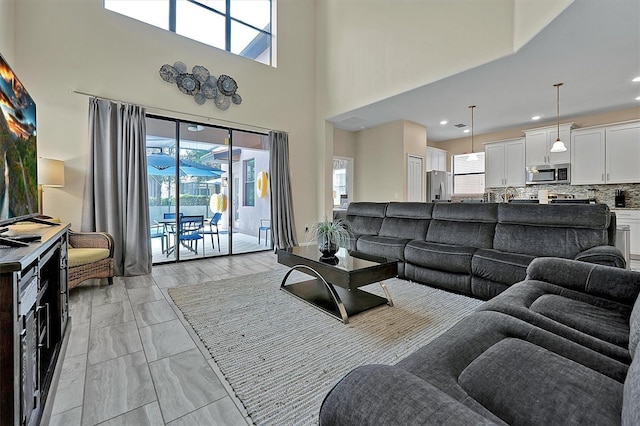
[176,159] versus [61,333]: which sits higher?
[176,159]

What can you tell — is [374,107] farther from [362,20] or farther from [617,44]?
[617,44]

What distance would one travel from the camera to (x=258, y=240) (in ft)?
19.1

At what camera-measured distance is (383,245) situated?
3.66 m

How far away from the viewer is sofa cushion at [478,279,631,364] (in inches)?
44.0

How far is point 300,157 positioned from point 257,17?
2.89 meters

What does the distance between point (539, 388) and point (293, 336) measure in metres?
1.58

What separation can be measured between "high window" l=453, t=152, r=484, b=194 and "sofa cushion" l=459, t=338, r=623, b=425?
295 inches

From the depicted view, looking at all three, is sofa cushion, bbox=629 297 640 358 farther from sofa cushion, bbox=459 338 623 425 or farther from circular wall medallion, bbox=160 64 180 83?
circular wall medallion, bbox=160 64 180 83

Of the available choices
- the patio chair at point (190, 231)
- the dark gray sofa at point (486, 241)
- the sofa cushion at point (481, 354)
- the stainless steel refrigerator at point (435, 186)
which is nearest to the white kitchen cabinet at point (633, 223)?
the stainless steel refrigerator at point (435, 186)

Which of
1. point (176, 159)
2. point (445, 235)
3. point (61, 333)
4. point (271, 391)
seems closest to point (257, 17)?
point (176, 159)

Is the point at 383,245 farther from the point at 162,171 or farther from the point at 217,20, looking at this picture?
the point at 217,20

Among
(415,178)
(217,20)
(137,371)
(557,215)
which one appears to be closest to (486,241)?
(557,215)

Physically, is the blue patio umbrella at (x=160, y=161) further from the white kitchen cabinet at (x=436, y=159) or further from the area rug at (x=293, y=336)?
the white kitchen cabinet at (x=436, y=159)

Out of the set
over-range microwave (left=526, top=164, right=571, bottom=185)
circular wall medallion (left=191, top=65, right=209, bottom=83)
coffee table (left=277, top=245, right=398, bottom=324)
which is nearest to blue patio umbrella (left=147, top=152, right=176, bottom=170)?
circular wall medallion (left=191, top=65, right=209, bottom=83)
